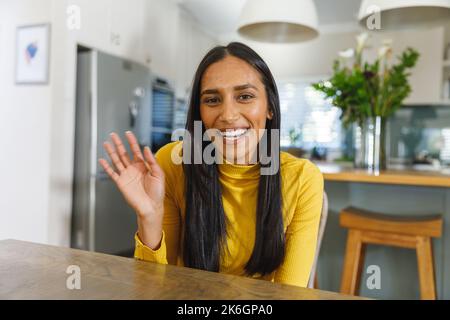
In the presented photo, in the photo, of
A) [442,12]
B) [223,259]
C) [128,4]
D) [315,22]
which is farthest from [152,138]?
[223,259]

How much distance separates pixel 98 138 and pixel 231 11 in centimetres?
230

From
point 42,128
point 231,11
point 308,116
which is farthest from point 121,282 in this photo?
point 308,116

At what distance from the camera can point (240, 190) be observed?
1122 mm

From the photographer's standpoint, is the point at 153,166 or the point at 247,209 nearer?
the point at 153,166

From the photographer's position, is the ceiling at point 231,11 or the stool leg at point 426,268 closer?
the stool leg at point 426,268

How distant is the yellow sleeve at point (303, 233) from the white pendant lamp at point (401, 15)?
3.83ft

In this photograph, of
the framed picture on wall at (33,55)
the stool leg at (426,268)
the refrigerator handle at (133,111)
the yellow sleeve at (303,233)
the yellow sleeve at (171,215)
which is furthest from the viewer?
the refrigerator handle at (133,111)

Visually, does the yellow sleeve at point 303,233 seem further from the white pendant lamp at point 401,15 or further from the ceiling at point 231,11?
the ceiling at point 231,11

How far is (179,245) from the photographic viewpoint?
1.15 meters

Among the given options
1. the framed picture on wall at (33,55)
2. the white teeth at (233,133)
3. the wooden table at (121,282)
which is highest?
the framed picture on wall at (33,55)

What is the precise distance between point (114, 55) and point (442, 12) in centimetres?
219

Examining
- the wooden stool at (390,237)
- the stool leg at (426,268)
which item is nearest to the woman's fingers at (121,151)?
the wooden stool at (390,237)

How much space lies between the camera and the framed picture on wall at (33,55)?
2578 millimetres

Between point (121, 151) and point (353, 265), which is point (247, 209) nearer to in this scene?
point (121, 151)
